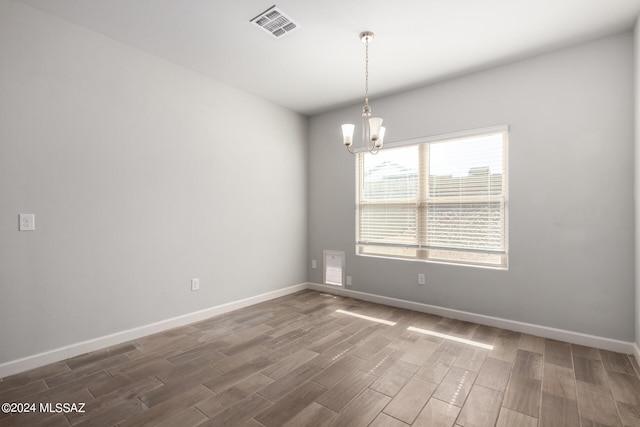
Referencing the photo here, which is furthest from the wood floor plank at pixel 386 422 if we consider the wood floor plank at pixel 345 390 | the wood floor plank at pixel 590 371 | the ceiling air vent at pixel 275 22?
the ceiling air vent at pixel 275 22

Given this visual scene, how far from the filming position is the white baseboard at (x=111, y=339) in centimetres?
229

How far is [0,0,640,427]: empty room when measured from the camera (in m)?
2.12

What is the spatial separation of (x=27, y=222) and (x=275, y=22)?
8.31ft

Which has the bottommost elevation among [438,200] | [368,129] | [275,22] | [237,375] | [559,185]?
[237,375]

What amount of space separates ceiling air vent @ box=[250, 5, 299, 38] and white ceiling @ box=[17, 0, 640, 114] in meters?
0.05

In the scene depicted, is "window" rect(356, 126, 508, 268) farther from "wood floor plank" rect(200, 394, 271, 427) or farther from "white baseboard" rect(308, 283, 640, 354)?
"wood floor plank" rect(200, 394, 271, 427)

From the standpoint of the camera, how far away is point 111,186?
9.11 feet

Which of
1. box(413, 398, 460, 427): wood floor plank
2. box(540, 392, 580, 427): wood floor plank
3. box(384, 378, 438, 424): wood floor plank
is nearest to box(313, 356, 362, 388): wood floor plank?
box(384, 378, 438, 424): wood floor plank

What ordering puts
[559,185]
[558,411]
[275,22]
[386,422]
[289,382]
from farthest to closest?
1. [559,185]
2. [275,22]
3. [289,382]
4. [558,411]
5. [386,422]

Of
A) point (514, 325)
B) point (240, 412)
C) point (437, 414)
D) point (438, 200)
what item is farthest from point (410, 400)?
point (438, 200)

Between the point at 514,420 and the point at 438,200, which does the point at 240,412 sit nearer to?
the point at 514,420

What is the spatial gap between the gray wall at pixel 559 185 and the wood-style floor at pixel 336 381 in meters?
0.39

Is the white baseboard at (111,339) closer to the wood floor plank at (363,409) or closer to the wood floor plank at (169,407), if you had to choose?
the wood floor plank at (169,407)

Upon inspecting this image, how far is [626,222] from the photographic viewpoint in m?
2.63
